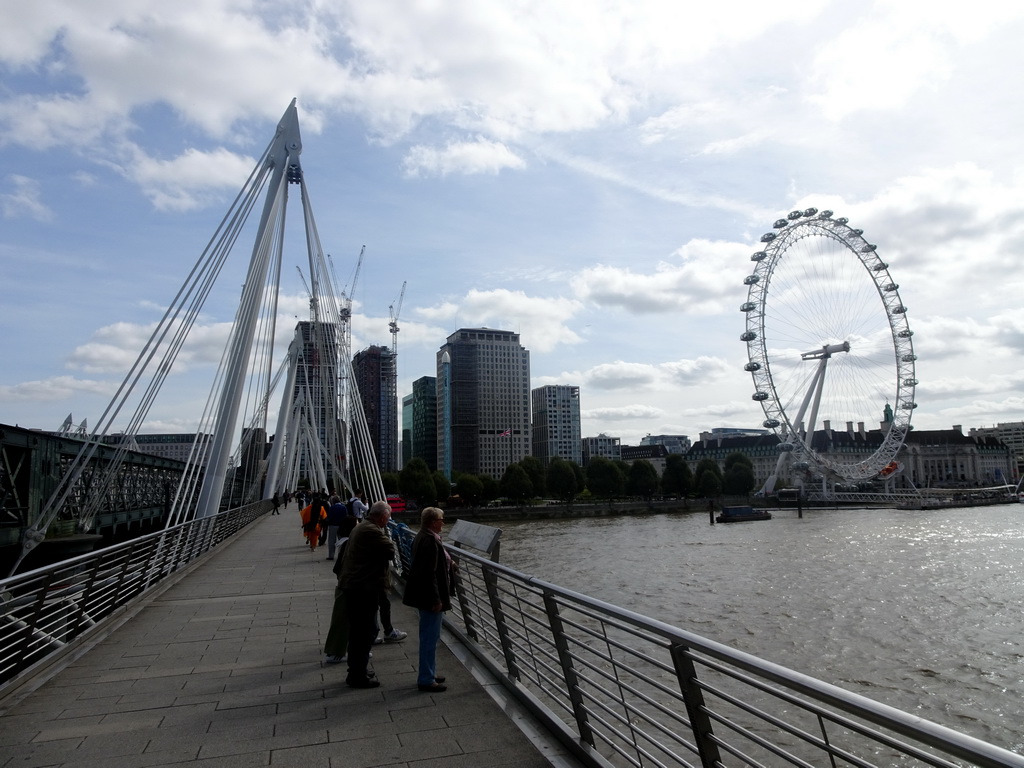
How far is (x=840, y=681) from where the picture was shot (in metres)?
12.9

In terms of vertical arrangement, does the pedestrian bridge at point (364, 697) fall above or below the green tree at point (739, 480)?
below

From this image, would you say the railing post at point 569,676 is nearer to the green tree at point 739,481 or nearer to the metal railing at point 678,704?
the metal railing at point 678,704

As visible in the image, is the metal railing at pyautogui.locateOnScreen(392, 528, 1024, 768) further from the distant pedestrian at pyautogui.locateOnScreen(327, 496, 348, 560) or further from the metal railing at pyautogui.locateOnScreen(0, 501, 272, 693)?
the distant pedestrian at pyautogui.locateOnScreen(327, 496, 348, 560)

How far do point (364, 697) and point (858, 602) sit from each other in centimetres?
1861

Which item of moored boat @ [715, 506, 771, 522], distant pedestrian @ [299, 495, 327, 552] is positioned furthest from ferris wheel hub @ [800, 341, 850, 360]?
distant pedestrian @ [299, 495, 327, 552]

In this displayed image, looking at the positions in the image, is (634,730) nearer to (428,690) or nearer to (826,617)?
(428,690)

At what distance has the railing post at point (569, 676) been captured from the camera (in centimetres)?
477

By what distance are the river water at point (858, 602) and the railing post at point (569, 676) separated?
807cm

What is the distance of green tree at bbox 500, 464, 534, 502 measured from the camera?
91.2m

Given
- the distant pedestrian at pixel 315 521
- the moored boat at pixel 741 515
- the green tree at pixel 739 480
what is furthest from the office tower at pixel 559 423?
the distant pedestrian at pixel 315 521

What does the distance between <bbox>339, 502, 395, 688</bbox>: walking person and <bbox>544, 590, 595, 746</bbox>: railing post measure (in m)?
1.71

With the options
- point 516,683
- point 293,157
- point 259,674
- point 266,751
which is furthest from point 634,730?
point 293,157

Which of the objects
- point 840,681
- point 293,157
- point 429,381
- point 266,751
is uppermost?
point 429,381

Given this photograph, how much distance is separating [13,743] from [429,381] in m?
166
